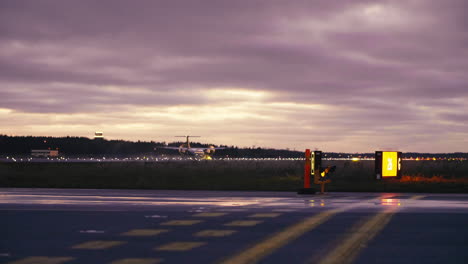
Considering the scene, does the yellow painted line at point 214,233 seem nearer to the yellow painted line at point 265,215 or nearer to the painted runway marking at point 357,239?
the painted runway marking at point 357,239

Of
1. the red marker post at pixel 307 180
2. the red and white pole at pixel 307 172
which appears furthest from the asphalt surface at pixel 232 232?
the red and white pole at pixel 307 172

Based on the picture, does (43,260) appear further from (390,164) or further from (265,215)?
(390,164)

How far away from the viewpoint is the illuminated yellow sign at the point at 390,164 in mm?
37062

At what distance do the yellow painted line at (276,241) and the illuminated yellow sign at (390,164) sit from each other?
20.8 metres

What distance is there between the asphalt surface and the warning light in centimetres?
1468

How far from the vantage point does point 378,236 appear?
12.9m

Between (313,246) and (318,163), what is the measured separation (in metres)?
17.9

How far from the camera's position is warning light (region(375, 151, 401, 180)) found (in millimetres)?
36750

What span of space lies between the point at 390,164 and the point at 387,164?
12.9 inches

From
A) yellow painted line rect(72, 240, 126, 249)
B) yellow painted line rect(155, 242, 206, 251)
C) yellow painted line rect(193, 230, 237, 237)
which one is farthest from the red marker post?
yellow painted line rect(72, 240, 126, 249)

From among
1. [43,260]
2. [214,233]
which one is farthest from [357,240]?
[43,260]

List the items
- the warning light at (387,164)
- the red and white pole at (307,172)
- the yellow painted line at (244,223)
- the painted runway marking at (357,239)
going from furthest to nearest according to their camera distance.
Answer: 1. the warning light at (387,164)
2. the red and white pole at (307,172)
3. the yellow painted line at (244,223)
4. the painted runway marking at (357,239)

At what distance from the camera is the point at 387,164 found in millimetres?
37188

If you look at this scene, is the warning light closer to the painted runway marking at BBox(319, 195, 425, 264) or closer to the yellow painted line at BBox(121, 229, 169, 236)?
the painted runway marking at BBox(319, 195, 425, 264)
